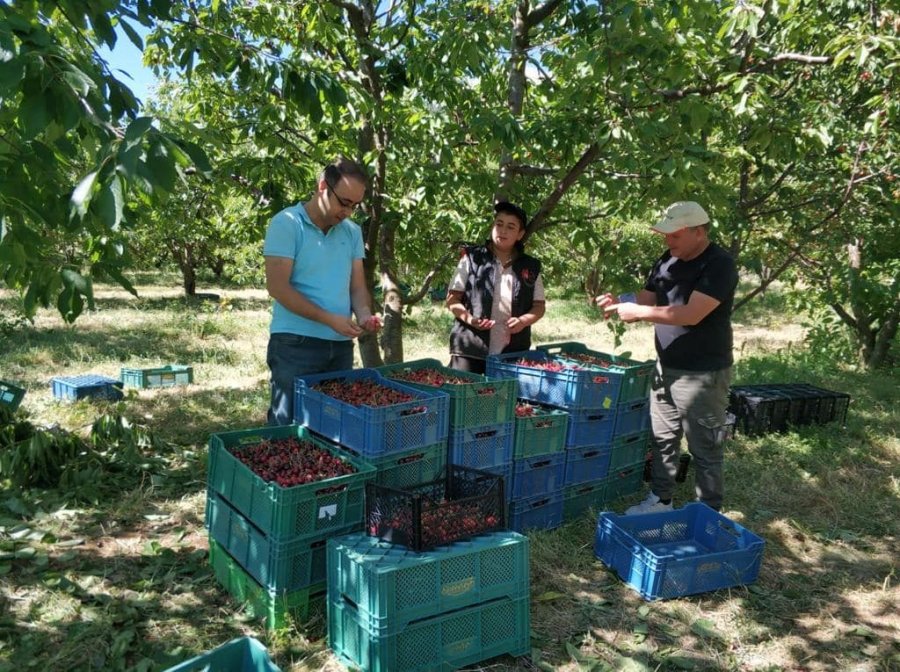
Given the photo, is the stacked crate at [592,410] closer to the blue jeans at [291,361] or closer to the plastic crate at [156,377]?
the blue jeans at [291,361]

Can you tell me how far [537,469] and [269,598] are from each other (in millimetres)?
1704

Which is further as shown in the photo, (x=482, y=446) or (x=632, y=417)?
(x=632, y=417)

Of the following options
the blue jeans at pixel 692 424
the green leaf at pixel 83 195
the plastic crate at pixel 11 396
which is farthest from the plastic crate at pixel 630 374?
the plastic crate at pixel 11 396

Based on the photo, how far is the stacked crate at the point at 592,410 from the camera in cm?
405

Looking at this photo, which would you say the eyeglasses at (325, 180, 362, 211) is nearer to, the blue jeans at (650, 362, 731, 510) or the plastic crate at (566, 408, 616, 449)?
the plastic crate at (566, 408, 616, 449)

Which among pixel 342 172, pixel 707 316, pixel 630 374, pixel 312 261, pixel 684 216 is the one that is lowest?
pixel 630 374

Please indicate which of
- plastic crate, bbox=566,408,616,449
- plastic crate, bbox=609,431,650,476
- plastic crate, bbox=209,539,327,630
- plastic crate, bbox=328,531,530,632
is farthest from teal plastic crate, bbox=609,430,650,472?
plastic crate, bbox=209,539,327,630

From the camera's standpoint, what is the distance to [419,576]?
2504mm

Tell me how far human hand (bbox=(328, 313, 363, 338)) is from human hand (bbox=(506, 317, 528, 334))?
1261 millimetres

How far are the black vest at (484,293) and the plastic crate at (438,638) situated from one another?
1.98 metres

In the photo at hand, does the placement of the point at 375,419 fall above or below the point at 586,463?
above

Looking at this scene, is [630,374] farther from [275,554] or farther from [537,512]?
[275,554]

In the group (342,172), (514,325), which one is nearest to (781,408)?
(514,325)

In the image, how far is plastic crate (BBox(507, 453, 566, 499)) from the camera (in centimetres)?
376
